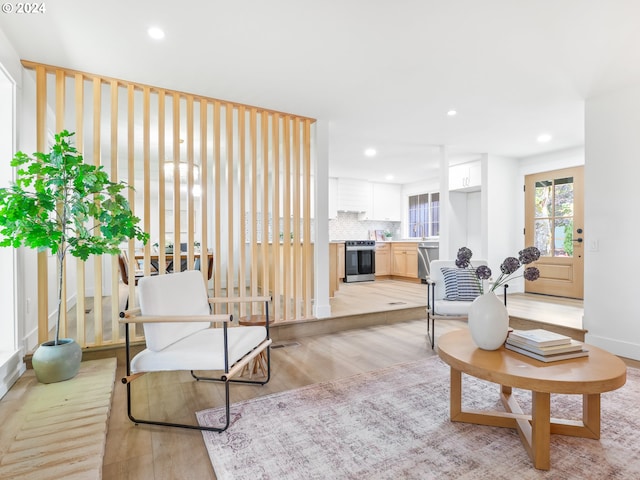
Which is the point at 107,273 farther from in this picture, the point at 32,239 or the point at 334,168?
the point at 334,168

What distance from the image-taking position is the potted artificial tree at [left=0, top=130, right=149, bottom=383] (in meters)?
2.13

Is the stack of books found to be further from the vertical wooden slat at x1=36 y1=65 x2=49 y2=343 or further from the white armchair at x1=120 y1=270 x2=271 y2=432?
the vertical wooden slat at x1=36 y1=65 x2=49 y2=343

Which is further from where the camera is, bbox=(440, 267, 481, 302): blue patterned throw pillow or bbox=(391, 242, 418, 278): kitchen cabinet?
bbox=(391, 242, 418, 278): kitchen cabinet

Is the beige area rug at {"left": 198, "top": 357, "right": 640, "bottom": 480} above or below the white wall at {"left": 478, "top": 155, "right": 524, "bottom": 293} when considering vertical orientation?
below

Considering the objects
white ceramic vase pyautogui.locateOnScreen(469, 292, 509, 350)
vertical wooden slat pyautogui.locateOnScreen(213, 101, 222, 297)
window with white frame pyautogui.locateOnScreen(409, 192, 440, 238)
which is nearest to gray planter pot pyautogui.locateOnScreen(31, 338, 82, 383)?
vertical wooden slat pyautogui.locateOnScreen(213, 101, 222, 297)

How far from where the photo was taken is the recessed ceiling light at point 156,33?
7.55ft

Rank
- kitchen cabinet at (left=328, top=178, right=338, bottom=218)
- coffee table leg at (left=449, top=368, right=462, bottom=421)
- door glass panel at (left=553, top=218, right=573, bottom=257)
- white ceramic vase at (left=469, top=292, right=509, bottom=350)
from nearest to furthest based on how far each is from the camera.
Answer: white ceramic vase at (left=469, top=292, right=509, bottom=350)
coffee table leg at (left=449, top=368, right=462, bottom=421)
door glass panel at (left=553, top=218, right=573, bottom=257)
kitchen cabinet at (left=328, top=178, right=338, bottom=218)

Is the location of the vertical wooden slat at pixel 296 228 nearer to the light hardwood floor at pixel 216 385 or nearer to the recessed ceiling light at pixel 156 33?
the light hardwood floor at pixel 216 385

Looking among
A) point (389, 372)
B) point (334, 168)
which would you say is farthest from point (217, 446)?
point (334, 168)

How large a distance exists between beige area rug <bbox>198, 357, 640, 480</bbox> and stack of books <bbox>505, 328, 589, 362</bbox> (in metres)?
0.46

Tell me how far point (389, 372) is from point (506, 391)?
849 millimetres

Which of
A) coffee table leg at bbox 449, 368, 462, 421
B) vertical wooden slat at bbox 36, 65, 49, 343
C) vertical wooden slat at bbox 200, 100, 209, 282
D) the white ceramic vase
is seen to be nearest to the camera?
the white ceramic vase

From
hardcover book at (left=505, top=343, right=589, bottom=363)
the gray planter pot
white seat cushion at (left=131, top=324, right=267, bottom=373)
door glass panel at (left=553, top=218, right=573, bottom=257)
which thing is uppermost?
door glass panel at (left=553, top=218, right=573, bottom=257)

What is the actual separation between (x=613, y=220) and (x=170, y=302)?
392cm
